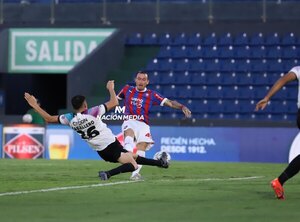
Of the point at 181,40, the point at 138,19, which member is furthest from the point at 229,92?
the point at 138,19

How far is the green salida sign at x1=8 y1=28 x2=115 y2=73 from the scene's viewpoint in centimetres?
3077

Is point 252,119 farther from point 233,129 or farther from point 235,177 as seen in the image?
point 235,177

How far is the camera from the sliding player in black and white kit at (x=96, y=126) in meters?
14.0

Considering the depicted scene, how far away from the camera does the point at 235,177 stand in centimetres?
1662

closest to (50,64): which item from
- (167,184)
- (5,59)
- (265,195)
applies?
(5,59)

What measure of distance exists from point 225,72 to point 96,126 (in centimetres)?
1537

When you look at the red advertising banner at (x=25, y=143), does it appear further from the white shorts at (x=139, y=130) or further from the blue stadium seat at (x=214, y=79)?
the white shorts at (x=139, y=130)

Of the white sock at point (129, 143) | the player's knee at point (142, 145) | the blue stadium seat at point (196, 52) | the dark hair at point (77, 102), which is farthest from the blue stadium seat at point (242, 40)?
the dark hair at point (77, 102)

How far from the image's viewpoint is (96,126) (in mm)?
14430

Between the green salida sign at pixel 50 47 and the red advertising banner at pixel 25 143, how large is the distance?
4.43 meters

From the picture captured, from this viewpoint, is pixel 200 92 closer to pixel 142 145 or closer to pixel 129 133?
pixel 142 145

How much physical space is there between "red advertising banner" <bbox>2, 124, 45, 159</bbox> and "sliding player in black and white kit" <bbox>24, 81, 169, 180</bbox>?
11.5 meters

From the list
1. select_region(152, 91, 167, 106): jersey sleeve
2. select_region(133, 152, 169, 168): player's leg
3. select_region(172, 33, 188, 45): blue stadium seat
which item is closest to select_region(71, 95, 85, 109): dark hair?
select_region(133, 152, 169, 168): player's leg

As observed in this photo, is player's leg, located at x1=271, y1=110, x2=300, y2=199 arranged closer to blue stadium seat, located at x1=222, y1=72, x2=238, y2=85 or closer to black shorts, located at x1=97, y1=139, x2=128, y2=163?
black shorts, located at x1=97, y1=139, x2=128, y2=163
